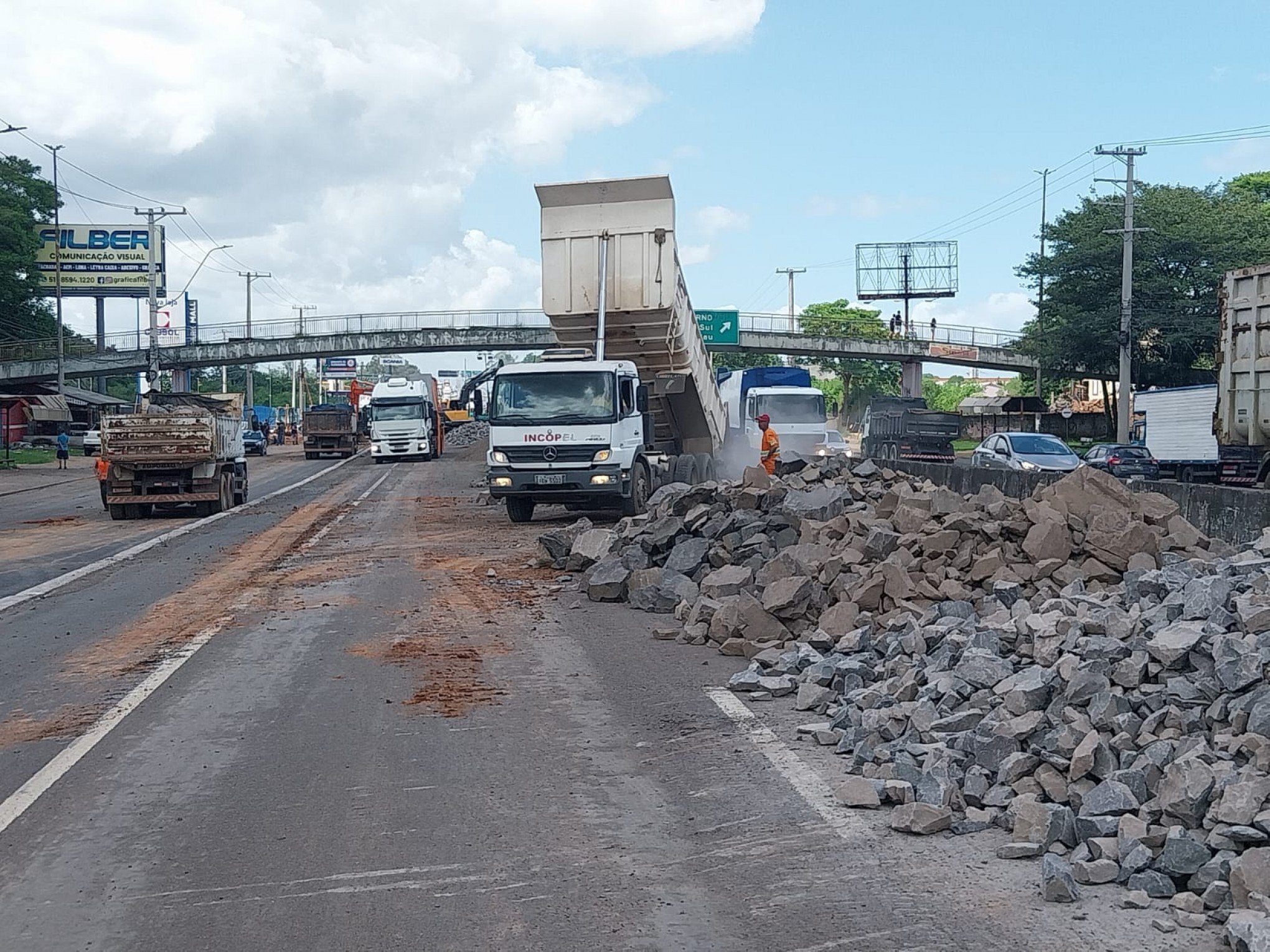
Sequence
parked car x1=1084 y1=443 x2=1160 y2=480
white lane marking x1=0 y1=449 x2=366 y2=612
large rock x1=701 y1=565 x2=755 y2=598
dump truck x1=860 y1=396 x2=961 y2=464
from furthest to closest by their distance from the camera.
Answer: dump truck x1=860 y1=396 x2=961 y2=464
parked car x1=1084 y1=443 x2=1160 y2=480
white lane marking x1=0 y1=449 x2=366 y2=612
large rock x1=701 y1=565 x2=755 y2=598

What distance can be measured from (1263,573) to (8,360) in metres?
71.9

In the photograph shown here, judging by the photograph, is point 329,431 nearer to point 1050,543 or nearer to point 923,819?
point 1050,543

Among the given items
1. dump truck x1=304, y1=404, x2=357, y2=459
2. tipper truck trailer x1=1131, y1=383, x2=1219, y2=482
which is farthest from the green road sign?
tipper truck trailer x1=1131, y1=383, x2=1219, y2=482

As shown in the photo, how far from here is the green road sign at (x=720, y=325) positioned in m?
64.8

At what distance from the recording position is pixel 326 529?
2050cm

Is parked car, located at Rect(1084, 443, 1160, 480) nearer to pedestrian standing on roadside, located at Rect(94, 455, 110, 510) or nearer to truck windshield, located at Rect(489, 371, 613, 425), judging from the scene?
truck windshield, located at Rect(489, 371, 613, 425)

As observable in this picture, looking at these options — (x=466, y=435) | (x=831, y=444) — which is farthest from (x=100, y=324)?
(x=831, y=444)

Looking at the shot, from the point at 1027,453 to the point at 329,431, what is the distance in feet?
114

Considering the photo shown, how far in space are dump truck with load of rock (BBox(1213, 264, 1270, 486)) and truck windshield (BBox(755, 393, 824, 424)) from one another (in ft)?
47.9

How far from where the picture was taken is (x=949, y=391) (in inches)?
4761

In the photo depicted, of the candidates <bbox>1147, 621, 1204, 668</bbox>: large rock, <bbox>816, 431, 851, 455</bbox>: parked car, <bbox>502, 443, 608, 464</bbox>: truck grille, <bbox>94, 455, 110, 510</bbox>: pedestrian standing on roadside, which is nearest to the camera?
<bbox>1147, 621, 1204, 668</bbox>: large rock

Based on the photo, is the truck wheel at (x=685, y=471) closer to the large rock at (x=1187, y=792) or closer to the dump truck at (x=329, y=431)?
the large rock at (x=1187, y=792)

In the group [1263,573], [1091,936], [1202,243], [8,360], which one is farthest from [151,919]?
[8,360]

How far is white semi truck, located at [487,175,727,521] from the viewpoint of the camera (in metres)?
19.2
